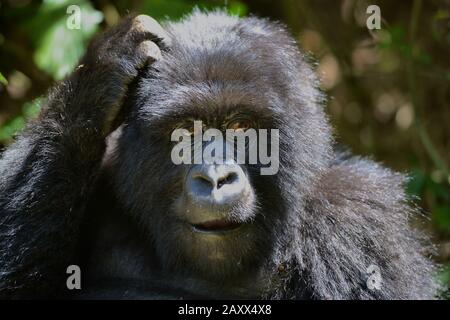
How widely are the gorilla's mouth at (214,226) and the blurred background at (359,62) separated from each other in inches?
73.1

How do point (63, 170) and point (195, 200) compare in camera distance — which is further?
point (63, 170)

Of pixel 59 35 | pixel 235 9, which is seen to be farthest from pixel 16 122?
pixel 235 9

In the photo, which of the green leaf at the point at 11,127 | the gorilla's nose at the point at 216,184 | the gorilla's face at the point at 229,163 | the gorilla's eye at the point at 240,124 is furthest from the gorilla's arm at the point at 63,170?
the green leaf at the point at 11,127

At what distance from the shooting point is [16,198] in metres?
3.97

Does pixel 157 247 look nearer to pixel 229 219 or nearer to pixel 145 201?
pixel 145 201

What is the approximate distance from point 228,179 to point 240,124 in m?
0.38

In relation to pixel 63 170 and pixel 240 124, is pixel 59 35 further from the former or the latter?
pixel 240 124

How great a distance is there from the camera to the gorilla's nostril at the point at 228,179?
3.53 metres

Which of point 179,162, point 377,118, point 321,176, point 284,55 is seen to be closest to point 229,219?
point 179,162

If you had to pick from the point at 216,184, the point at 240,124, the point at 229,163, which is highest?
the point at 240,124

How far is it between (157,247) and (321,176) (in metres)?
0.94

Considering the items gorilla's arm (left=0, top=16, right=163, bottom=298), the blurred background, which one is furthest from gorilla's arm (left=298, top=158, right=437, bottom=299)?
gorilla's arm (left=0, top=16, right=163, bottom=298)

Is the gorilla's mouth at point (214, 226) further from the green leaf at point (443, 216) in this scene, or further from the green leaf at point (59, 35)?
the green leaf at point (443, 216)

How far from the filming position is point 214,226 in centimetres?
363
